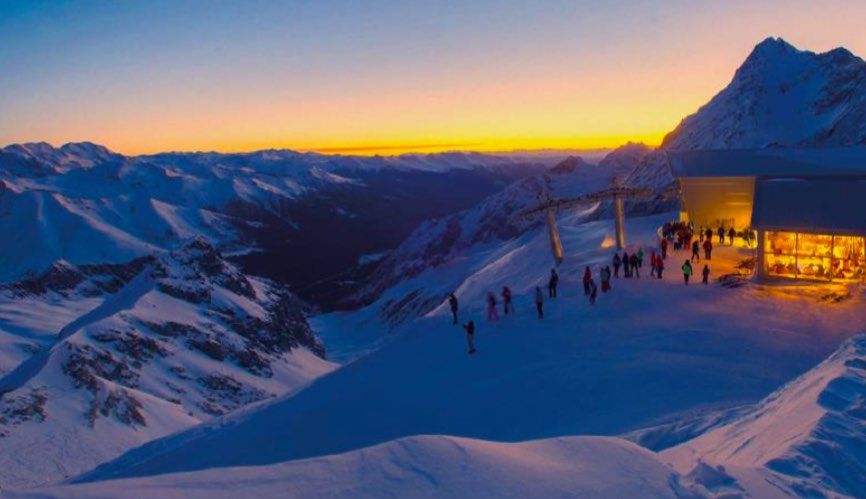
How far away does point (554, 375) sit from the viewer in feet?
55.2

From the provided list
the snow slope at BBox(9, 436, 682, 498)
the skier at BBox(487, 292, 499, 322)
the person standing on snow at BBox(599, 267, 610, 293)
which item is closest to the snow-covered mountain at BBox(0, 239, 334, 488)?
the skier at BBox(487, 292, 499, 322)

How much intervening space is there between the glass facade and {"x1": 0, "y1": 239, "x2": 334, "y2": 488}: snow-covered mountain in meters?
22.0

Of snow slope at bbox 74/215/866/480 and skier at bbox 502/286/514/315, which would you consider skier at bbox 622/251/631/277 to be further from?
skier at bbox 502/286/514/315

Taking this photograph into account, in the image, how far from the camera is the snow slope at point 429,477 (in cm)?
750

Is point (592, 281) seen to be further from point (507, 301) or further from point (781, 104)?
point (781, 104)

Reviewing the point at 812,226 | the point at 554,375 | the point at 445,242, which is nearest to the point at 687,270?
the point at 812,226

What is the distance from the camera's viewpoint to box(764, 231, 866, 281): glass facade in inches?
902

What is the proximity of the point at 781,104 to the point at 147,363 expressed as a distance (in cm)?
8698

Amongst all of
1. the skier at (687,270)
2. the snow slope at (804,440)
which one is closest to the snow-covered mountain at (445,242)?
the skier at (687,270)

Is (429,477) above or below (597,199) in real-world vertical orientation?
below

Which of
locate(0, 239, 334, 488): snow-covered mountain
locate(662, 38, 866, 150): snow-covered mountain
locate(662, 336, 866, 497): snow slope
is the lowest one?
locate(0, 239, 334, 488): snow-covered mountain

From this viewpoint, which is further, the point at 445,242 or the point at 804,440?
the point at 445,242

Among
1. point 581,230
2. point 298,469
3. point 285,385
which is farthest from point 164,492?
point 285,385

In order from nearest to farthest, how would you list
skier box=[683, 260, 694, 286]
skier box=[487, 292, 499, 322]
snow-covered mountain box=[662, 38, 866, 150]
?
1. skier box=[487, 292, 499, 322]
2. skier box=[683, 260, 694, 286]
3. snow-covered mountain box=[662, 38, 866, 150]
